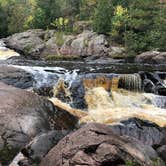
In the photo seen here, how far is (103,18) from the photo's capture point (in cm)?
5088

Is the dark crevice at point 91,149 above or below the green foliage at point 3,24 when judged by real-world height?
above

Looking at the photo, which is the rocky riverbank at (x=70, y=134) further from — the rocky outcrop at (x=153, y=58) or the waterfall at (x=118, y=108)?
the rocky outcrop at (x=153, y=58)

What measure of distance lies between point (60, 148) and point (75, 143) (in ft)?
1.42

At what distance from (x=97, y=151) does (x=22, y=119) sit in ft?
14.7

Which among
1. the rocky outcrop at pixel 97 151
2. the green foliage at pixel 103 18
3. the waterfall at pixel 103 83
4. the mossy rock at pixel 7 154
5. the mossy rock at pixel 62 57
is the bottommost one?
the mossy rock at pixel 62 57

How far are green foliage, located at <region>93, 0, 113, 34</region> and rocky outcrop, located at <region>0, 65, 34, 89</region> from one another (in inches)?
1064

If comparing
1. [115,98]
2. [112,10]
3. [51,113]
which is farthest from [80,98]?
[112,10]

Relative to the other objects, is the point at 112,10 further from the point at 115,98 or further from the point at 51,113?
the point at 51,113

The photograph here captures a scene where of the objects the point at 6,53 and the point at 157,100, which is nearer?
the point at 157,100

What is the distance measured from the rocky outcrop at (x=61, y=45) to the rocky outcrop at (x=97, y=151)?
32363 millimetres

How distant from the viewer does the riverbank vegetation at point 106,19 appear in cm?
4603

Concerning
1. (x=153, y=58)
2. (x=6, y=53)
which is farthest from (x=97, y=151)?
(x=6, y=53)

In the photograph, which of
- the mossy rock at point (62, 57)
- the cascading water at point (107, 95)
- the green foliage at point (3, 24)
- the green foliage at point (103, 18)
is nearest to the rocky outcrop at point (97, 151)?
the cascading water at point (107, 95)

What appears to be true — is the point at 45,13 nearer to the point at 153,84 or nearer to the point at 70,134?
the point at 153,84
